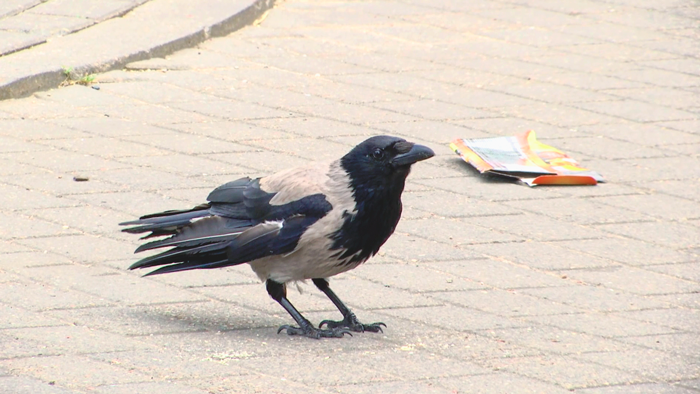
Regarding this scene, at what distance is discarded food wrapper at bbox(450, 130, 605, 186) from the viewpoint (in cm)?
529

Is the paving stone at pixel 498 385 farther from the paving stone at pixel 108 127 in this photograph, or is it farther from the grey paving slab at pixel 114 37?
the grey paving slab at pixel 114 37

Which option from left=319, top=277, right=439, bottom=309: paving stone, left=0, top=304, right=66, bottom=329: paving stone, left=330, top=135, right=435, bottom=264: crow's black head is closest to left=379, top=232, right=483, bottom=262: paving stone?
left=319, top=277, right=439, bottom=309: paving stone

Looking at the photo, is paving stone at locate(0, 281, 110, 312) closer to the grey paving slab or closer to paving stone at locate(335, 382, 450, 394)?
paving stone at locate(335, 382, 450, 394)

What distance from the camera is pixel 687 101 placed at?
21.2 feet

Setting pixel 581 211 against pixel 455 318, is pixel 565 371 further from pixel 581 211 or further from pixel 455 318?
pixel 581 211

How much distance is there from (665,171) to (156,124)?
2.71 metres

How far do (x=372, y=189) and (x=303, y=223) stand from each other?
0.26 meters

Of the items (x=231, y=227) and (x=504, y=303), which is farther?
(x=504, y=303)

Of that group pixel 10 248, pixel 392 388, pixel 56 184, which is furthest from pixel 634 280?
pixel 56 184

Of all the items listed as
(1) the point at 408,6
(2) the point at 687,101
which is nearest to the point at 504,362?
(2) the point at 687,101

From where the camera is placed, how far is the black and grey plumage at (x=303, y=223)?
3.56 m

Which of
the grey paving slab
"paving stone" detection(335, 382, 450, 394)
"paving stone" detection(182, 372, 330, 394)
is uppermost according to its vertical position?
the grey paving slab

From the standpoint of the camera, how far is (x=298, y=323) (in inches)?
146

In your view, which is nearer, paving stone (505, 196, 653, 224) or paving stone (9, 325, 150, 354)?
paving stone (9, 325, 150, 354)
